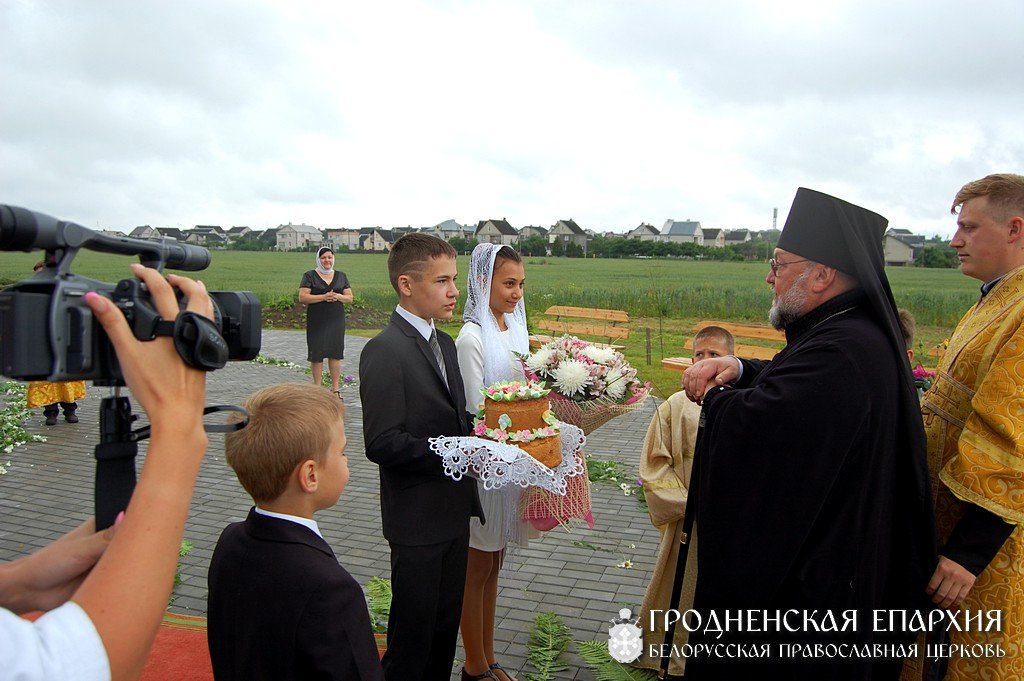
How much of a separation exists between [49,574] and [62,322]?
2.08 ft

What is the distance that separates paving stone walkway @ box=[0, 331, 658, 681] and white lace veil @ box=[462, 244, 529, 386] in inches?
68.4

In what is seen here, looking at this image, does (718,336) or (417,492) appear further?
(718,336)

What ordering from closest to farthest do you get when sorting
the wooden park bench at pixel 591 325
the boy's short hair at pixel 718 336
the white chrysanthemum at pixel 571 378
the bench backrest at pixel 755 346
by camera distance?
the white chrysanthemum at pixel 571 378 → the boy's short hair at pixel 718 336 → the bench backrest at pixel 755 346 → the wooden park bench at pixel 591 325

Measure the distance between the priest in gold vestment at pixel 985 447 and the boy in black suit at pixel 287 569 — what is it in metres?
2.34

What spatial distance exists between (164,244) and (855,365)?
2.44 metres

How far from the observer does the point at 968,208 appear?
10.7 feet

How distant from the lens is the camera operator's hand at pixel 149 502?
3.67 feet

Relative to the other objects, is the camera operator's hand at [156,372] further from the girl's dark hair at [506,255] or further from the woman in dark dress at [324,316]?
the woman in dark dress at [324,316]

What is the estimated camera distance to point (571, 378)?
3725 mm

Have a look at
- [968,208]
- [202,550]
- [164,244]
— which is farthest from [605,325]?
[164,244]

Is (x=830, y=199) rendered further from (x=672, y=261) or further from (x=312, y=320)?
(x=672, y=261)

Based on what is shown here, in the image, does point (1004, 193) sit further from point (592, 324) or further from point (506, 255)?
point (592, 324)

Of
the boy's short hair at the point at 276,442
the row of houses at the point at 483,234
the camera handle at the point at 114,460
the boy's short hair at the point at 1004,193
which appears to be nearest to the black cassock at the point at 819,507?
the boy's short hair at the point at 1004,193

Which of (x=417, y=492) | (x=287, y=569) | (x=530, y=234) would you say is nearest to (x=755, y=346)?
(x=417, y=492)
